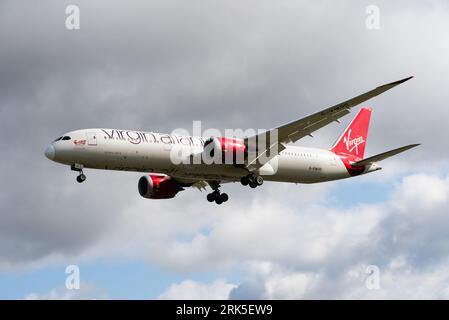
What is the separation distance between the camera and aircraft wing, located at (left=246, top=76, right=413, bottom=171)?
2083 inches

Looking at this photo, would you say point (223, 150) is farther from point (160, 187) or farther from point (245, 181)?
point (160, 187)

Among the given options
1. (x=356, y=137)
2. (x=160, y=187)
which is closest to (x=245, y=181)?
(x=160, y=187)

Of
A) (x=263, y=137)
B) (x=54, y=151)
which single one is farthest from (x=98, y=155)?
(x=263, y=137)

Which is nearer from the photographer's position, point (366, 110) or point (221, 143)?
point (221, 143)

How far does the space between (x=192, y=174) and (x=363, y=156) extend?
18276mm

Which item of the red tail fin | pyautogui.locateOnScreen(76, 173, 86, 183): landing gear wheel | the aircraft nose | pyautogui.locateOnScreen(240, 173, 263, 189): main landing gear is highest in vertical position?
the red tail fin

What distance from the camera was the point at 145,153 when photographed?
55312 mm

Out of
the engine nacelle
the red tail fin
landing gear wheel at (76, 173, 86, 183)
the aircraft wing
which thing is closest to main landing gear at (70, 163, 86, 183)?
landing gear wheel at (76, 173, 86, 183)

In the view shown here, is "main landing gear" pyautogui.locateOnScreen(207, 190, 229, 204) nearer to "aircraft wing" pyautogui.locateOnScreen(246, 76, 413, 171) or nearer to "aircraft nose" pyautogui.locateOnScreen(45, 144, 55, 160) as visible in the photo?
"aircraft wing" pyautogui.locateOnScreen(246, 76, 413, 171)

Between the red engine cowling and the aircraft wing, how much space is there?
375 inches

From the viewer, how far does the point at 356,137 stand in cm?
7081

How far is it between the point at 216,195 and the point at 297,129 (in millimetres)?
11613
